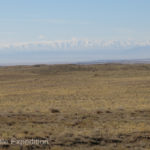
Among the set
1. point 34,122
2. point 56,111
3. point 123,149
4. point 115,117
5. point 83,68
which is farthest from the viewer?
point 83,68

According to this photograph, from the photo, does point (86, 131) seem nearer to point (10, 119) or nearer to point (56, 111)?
point (10, 119)

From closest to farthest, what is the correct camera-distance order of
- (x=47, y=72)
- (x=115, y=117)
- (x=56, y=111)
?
(x=115, y=117)
(x=56, y=111)
(x=47, y=72)

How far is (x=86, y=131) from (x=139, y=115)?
5.24 meters

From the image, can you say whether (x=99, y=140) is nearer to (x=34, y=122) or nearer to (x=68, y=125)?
(x=68, y=125)

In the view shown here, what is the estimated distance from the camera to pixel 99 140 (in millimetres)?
11078

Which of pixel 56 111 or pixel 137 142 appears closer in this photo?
pixel 137 142

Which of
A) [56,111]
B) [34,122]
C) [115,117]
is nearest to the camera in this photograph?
[34,122]

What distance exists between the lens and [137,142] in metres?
10.8

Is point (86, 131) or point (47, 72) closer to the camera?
point (86, 131)

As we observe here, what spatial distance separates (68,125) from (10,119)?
3.32m

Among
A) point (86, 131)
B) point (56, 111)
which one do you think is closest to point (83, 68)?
point (56, 111)

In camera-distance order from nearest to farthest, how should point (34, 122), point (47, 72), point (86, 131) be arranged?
1. point (86, 131)
2. point (34, 122)
3. point (47, 72)

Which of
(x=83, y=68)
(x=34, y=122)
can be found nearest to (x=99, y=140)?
(x=34, y=122)

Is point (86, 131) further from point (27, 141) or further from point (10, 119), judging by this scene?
point (10, 119)
